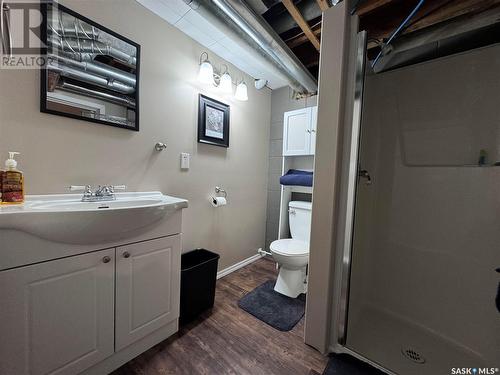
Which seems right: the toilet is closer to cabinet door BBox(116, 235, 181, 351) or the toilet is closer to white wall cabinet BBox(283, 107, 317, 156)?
white wall cabinet BBox(283, 107, 317, 156)

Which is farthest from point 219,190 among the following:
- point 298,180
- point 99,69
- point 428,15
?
point 428,15

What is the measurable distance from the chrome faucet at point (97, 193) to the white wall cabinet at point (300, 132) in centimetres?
161

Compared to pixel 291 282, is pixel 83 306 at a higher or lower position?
higher

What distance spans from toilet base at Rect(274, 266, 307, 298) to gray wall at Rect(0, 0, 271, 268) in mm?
629

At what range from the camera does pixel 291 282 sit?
1717mm

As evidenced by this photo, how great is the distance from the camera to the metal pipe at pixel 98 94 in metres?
1.08

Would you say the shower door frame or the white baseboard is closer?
the shower door frame

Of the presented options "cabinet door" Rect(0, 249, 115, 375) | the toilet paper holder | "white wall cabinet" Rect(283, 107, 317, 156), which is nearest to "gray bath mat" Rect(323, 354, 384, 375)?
"cabinet door" Rect(0, 249, 115, 375)

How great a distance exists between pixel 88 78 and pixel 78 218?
0.85 meters

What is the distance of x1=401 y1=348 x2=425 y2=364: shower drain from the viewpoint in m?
1.13

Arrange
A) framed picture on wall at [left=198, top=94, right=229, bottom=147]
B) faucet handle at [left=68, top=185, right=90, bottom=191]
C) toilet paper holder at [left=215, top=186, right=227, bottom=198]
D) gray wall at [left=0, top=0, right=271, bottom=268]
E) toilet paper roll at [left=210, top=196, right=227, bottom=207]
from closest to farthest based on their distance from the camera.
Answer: gray wall at [left=0, top=0, right=271, bottom=268]
faucet handle at [left=68, top=185, right=90, bottom=191]
framed picture on wall at [left=198, top=94, right=229, bottom=147]
toilet paper roll at [left=210, top=196, right=227, bottom=207]
toilet paper holder at [left=215, top=186, right=227, bottom=198]

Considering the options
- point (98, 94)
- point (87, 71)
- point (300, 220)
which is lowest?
point (300, 220)

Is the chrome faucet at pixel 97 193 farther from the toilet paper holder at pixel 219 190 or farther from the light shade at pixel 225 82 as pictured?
the light shade at pixel 225 82

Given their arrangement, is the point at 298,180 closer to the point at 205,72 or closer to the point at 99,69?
the point at 205,72
